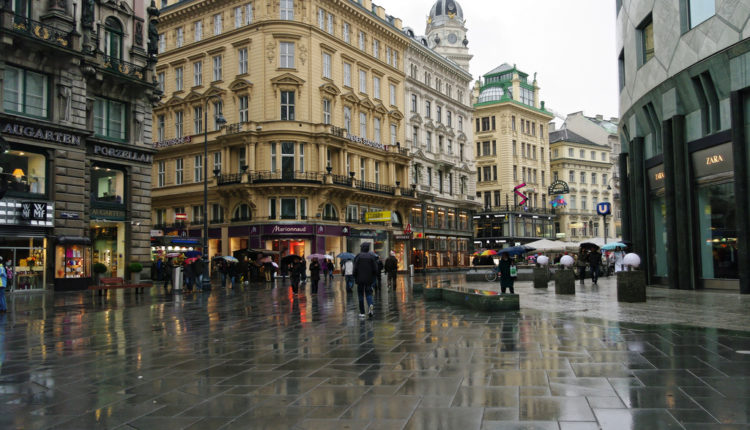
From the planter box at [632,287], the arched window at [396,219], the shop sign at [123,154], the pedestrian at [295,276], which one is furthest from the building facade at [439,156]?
the planter box at [632,287]

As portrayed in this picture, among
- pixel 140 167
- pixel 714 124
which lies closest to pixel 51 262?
pixel 140 167

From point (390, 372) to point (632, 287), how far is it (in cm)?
1151

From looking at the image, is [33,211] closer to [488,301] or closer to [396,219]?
[488,301]

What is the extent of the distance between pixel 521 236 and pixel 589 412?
77.3 meters

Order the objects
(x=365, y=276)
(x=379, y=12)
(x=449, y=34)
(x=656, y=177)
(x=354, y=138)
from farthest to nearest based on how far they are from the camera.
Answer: (x=449, y=34) < (x=379, y=12) < (x=354, y=138) < (x=656, y=177) < (x=365, y=276)

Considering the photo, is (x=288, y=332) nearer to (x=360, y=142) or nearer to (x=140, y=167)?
(x=140, y=167)

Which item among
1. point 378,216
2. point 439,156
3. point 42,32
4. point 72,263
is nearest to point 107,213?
point 72,263

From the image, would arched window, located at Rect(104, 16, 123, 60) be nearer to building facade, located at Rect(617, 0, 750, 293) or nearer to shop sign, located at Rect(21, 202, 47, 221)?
shop sign, located at Rect(21, 202, 47, 221)

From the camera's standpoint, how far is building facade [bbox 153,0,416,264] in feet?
147

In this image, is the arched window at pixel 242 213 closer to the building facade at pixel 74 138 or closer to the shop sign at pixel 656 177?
the building facade at pixel 74 138

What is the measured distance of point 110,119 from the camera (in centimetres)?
3175

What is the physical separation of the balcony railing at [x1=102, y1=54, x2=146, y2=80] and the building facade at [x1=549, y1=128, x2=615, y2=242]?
71.5 metres

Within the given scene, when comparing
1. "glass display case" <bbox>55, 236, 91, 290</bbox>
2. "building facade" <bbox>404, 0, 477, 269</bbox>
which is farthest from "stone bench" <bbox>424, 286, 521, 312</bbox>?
"building facade" <bbox>404, 0, 477, 269</bbox>

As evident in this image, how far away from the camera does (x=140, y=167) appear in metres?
33.0
